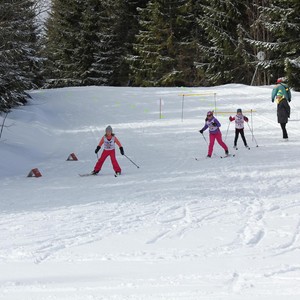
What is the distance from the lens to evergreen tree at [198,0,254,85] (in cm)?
3859

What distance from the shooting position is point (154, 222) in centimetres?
754

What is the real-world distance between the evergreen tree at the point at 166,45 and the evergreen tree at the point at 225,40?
2.48m

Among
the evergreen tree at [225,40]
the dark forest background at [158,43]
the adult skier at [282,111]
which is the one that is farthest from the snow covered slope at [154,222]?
the evergreen tree at [225,40]

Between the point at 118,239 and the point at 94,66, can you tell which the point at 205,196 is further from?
the point at 94,66

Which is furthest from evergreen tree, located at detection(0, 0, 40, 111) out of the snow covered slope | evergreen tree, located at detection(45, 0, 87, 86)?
evergreen tree, located at detection(45, 0, 87, 86)

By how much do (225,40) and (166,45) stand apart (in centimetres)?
627

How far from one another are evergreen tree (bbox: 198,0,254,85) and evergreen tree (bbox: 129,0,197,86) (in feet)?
8.15

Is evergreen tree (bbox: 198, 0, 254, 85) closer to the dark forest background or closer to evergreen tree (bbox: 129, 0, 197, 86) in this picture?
the dark forest background

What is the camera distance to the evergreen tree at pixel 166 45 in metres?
42.4

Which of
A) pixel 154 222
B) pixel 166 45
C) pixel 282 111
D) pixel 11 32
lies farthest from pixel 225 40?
pixel 154 222

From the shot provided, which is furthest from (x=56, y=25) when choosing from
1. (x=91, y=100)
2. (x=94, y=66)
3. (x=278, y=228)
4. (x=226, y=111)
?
(x=278, y=228)

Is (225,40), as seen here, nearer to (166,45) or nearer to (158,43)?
(166,45)

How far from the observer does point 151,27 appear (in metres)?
42.8

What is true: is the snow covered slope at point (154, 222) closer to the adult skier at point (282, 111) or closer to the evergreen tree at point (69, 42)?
the adult skier at point (282, 111)
